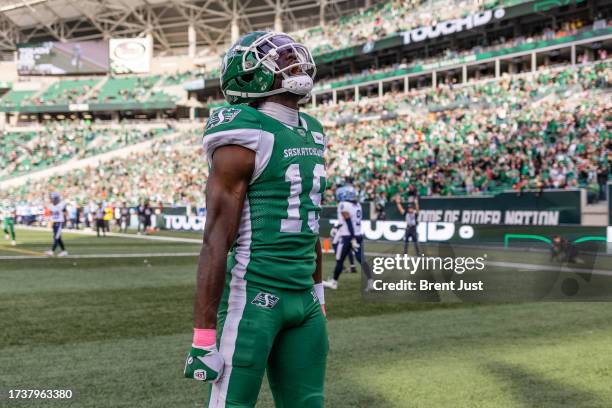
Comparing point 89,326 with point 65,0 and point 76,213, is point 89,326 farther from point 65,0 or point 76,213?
point 65,0

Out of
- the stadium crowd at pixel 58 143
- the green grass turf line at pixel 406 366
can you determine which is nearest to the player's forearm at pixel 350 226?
the green grass turf line at pixel 406 366

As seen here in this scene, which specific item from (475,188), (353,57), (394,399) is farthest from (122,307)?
(353,57)

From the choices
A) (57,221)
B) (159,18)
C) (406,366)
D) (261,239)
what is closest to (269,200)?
(261,239)

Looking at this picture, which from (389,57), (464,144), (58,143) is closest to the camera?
(464,144)

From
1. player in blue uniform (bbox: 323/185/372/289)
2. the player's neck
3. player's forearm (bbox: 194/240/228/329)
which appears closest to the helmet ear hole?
the player's neck

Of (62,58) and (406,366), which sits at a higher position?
(62,58)

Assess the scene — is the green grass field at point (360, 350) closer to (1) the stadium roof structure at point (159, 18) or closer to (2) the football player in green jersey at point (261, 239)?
(2) the football player in green jersey at point (261, 239)

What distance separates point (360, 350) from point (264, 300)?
14.6 feet

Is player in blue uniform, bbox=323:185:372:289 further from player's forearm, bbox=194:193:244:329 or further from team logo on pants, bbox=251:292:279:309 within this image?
player's forearm, bbox=194:193:244:329

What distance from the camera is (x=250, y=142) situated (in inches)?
99.7

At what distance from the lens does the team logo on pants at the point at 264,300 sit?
2580 mm

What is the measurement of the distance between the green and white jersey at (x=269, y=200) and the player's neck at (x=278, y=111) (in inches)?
2.1

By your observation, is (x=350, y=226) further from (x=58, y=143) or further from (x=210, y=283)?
(x=58, y=143)

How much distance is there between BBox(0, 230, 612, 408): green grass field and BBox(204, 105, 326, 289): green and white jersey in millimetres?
2611
